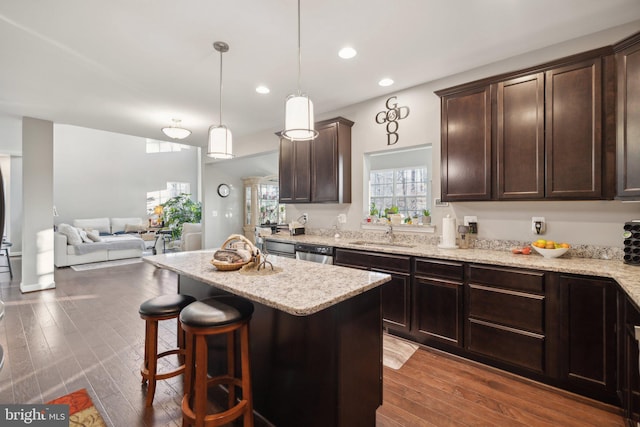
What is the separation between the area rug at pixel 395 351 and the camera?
249 centimetres

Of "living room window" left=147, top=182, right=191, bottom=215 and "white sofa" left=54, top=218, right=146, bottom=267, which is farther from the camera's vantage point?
"living room window" left=147, top=182, right=191, bottom=215

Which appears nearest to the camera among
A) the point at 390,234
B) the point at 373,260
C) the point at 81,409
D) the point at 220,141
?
the point at 81,409

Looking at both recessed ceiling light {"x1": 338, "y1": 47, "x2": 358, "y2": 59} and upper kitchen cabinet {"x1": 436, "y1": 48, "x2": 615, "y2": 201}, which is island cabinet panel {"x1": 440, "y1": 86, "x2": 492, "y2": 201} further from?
recessed ceiling light {"x1": 338, "y1": 47, "x2": 358, "y2": 59}

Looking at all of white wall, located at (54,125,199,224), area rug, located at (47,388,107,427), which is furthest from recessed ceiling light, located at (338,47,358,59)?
white wall, located at (54,125,199,224)

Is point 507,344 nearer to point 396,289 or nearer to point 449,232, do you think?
point 396,289

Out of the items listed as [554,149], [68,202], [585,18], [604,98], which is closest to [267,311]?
[554,149]

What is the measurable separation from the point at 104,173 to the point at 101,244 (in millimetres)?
3085

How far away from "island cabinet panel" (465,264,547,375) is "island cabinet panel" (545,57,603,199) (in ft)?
2.56

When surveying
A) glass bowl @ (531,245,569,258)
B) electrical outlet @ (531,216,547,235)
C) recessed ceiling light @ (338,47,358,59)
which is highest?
recessed ceiling light @ (338,47,358,59)

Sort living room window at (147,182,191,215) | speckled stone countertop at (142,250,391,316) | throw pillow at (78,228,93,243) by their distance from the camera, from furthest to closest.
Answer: living room window at (147,182,191,215), throw pillow at (78,228,93,243), speckled stone countertop at (142,250,391,316)

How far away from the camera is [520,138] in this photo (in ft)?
8.25

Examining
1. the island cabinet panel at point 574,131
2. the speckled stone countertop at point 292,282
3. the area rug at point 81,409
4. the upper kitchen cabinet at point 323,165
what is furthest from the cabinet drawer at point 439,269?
the area rug at point 81,409

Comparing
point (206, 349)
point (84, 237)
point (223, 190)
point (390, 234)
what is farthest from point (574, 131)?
point (84, 237)

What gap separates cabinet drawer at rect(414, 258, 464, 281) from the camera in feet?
8.30
